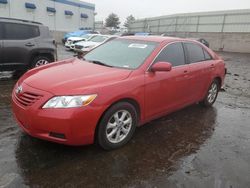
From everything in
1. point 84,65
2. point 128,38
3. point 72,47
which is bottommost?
point 72,47

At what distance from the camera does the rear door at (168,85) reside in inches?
168

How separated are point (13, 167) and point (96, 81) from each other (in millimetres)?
1491

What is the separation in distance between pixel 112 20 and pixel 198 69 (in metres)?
84.5

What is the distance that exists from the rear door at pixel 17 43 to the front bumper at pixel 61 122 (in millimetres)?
4833

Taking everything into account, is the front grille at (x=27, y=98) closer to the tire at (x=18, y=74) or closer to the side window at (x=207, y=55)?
the side window at (x=207, y=55)

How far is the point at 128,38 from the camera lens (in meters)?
5.20

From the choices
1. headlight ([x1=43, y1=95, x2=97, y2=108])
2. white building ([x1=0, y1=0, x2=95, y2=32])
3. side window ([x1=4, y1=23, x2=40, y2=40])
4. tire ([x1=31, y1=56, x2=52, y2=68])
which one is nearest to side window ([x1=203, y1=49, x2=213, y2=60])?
headlight ([x1=43, y1=95, x2=97, y2=108])

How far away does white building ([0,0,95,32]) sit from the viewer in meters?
30.1

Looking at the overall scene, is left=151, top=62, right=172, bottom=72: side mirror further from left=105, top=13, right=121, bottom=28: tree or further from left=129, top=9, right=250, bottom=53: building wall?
left=105, top=13, right=121, bottom=28: tree

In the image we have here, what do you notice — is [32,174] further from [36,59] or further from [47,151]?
[36,59]

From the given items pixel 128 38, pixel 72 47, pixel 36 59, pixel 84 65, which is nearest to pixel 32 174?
pixel 84 65

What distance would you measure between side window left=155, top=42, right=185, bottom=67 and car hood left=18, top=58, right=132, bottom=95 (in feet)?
2.83

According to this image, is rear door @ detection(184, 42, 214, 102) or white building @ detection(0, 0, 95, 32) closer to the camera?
rear door @ detection(184, 42, 214, 102)

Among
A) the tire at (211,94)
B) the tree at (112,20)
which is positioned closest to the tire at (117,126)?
the tire at (211,94)
